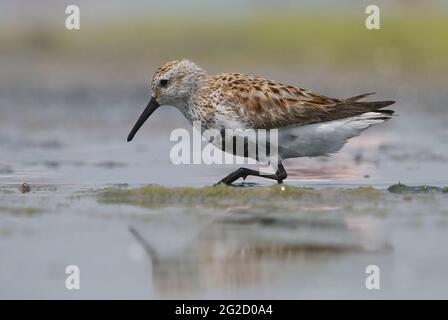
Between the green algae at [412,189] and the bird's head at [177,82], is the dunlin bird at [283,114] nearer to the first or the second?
the bird's head at [177,82]

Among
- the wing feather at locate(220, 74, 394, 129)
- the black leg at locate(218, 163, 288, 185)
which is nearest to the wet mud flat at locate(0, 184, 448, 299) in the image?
the black leg at locate(218, 163, 288, 185)

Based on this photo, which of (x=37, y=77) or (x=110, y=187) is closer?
(x=110, y=187)

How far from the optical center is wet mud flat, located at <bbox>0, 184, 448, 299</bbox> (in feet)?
24.6

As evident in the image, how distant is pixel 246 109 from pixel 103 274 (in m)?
4.33

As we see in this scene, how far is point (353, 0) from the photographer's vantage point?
29.8 meters

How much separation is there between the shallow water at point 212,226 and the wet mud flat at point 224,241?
1cm

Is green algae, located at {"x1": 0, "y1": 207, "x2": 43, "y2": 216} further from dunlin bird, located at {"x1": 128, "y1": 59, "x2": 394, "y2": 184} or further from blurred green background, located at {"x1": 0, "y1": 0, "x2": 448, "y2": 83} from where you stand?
blurred green background, located at {"x1": 0, "y1": 0, "x2": 448, "y2": 83}

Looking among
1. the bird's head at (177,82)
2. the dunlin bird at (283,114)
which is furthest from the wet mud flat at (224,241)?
the bird's head at (177,82)

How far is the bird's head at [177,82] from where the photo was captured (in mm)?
12406

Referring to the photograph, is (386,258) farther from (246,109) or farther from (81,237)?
(246,109)

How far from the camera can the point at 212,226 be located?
9586mm

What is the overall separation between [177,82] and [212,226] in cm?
330

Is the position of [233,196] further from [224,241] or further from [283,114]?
[224,241]
